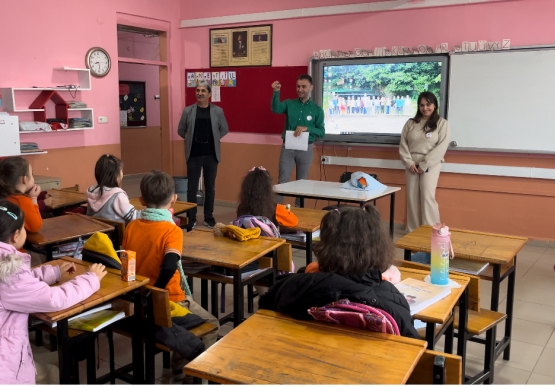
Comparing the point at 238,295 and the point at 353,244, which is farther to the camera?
the point at 238,295

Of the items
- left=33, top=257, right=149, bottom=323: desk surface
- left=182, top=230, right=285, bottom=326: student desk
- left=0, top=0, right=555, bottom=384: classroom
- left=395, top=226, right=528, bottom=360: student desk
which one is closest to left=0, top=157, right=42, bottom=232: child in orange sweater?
left=33, top=257, right=149, bottom=323: desk surface

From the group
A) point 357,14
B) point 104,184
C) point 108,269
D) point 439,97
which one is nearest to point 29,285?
point 108,269

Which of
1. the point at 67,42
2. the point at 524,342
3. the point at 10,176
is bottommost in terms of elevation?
the point at 524,342

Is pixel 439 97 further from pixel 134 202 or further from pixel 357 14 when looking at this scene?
pixel 134 202

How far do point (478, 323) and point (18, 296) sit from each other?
195 centimetres

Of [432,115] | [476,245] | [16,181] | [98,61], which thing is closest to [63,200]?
[16,181]

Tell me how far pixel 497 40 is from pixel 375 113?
1469 mm

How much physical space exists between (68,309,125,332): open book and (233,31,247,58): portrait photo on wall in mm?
5286

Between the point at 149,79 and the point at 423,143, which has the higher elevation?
the point at 149,79

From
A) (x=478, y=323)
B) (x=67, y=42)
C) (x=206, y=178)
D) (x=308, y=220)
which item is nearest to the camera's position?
(x=478, y=323)

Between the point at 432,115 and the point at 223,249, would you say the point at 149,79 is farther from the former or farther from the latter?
the point at 223,249

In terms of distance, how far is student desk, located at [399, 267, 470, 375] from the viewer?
1.89 m

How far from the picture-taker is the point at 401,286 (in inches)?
84.4

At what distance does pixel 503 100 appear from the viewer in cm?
538
